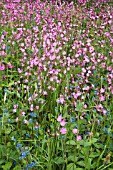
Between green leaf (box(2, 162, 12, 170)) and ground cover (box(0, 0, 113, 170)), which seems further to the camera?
ground cover (box(0, 0, 113, 170))

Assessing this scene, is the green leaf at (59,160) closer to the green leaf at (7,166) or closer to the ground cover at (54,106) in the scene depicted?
the ground cover at (54,106)

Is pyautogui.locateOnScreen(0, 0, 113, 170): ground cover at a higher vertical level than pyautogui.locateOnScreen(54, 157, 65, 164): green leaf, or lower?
higher

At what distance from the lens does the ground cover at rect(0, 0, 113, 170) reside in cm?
265

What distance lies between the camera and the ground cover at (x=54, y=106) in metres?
2.65

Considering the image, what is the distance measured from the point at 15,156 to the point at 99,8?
6469mm

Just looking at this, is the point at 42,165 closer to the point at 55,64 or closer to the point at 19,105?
the point at 19,105

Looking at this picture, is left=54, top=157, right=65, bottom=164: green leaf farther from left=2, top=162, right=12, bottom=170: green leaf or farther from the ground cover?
left=2, top=162, right=12, bottom=170: green leaf

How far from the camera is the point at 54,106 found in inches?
140

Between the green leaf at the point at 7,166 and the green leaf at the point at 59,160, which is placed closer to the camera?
the green leaf at the point at 7,166

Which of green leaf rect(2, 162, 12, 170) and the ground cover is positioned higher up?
the ground cover

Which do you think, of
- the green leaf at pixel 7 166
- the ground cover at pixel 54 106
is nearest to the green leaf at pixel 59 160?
the ground cover at pixel 54 106

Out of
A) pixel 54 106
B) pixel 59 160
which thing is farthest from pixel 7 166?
pixel 54 106

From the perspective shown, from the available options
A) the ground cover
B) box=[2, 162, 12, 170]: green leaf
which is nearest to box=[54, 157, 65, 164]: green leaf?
the ground cover

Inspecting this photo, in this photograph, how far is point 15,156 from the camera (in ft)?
8.65
